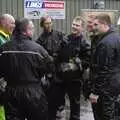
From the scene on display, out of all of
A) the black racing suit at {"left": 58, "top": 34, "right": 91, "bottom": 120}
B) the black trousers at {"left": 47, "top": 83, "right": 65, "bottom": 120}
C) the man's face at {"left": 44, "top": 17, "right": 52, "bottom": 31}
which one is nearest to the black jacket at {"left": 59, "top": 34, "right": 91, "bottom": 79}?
the black racing suit at {"left": 58, "top": 34, "right": 91, "bottom": 120}

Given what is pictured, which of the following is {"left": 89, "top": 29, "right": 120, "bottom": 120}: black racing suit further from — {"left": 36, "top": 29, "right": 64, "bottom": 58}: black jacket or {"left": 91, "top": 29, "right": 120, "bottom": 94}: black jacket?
{"left": 36, "top": 29, "right": 64, "bottom": 58}: black jacket

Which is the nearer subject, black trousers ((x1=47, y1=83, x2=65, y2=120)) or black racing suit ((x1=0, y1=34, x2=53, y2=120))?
A: black racing suit ((x1=0, y1=34, x2=53, y2=120))

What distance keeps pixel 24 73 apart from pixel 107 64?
1.09 metres

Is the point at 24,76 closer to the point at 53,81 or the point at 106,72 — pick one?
the point at 106,72

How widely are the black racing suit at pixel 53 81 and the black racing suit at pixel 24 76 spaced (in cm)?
188

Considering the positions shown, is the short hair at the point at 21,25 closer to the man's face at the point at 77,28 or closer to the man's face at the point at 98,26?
the man's face at the point at 98,26

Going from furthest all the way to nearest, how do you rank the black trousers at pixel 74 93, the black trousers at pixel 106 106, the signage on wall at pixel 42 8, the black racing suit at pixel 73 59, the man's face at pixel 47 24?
the signage on wall at pixel 42 8 < the man's face at pixel 47 24 < the black trousers at pixel 74 93 < the black racing suit at pixel 73 59 < the black trousers at pixel 106 106

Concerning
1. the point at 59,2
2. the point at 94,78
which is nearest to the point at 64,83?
the point at 94,78

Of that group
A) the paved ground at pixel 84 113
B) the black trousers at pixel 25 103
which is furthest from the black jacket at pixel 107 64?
the paved ground at pixel 84 113

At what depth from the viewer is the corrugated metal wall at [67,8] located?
14.3 m

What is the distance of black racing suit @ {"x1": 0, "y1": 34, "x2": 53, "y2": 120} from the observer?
647 cm

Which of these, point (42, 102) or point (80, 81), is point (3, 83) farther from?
point (80, 81)

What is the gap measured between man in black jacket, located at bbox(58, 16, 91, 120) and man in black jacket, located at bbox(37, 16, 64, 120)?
5.5 inches

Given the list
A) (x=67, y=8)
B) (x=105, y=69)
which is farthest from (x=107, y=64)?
(x=67, y=8)
